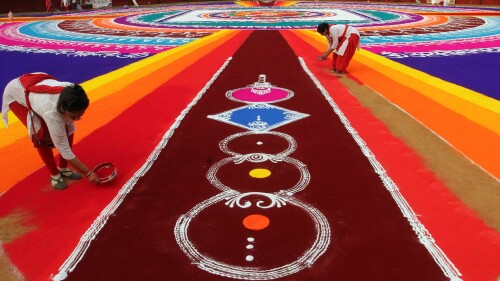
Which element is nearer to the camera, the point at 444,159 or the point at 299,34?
the point at 444,159

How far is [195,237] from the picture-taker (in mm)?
2318

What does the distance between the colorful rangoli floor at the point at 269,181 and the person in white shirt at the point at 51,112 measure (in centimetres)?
20

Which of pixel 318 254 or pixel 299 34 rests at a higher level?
pixel 299 34

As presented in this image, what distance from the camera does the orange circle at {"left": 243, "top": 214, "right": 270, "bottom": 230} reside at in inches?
94.5

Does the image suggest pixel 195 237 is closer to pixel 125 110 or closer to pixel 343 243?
pixel 343 243

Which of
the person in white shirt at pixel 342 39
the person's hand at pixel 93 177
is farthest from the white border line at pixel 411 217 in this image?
the person in white shirt at pixel 342 39

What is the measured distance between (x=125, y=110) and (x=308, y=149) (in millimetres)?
2325

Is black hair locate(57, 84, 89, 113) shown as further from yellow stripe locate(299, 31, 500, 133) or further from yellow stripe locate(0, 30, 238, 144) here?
yellow stripe locate(299, 31, 500, 133)

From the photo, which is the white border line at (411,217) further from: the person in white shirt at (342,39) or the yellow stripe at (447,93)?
the person in white shirt at (342,39)

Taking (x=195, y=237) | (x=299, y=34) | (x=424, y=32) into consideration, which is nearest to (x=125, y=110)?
(x=195, y=237)

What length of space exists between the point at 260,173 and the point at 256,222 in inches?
26.3

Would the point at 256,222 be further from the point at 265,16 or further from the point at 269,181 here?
the point at 265,16

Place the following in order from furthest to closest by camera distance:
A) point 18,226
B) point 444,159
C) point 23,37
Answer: point 23,37
point 444,159
point 18,226

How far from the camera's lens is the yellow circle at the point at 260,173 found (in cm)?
301
